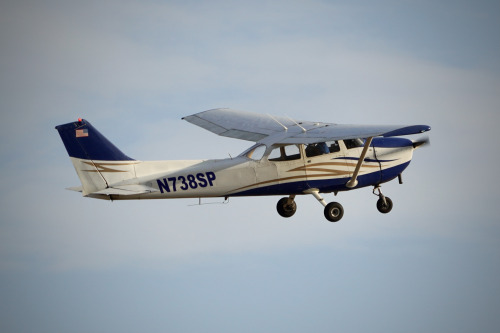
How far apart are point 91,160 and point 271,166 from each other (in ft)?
14.6

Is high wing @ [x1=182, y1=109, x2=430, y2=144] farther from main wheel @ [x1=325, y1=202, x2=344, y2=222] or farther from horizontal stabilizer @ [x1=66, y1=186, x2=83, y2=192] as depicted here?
horizontal stabilizer @ [x1=66, y1=186, x2=83, y2=192]

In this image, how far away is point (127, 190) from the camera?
27.0m

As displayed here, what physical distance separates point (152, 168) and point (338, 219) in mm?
4951

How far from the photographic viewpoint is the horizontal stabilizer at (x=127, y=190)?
26864mm

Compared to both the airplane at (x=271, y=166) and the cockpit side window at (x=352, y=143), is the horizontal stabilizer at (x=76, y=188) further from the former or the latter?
the cockpit side window at (x=352, y=143)

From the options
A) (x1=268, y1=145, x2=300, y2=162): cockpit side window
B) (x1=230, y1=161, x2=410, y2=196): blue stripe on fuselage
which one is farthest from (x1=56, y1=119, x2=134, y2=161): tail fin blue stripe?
(x1=268, y1=145, x2=300, y2=162): cockpit side window

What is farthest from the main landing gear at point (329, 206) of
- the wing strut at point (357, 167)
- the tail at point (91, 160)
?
the tail at point (91, 160)

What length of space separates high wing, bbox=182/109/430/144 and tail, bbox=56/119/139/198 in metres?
3.39

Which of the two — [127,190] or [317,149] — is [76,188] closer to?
[127,190]

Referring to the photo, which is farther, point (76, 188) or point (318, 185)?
point (318, 185)

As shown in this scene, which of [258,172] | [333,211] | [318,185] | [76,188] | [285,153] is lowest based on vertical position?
[333,211]

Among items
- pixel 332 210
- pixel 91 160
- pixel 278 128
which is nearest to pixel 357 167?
pixel 332 210

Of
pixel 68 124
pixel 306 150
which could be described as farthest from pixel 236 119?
pixel 68 124

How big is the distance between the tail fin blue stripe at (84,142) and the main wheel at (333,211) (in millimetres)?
5309
